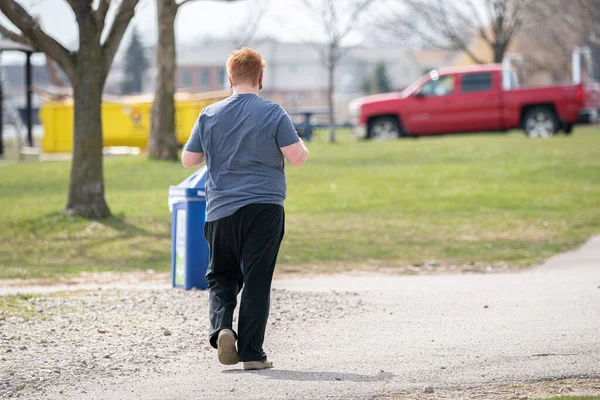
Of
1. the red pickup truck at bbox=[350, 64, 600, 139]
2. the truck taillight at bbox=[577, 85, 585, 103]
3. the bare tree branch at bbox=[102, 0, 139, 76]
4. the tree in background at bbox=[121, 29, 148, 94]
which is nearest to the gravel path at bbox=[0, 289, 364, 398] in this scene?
the bare tree branch at bbox=[102, 0, 139, 76]

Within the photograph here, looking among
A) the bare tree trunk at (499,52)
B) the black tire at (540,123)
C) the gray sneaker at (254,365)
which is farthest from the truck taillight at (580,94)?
the gray sneaker at (254,365)

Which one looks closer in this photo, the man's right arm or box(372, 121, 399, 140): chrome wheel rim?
the man's right arm

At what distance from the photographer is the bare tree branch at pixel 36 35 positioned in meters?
11.8

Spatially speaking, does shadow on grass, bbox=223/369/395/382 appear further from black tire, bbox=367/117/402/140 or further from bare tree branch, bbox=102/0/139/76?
black tire, bbox=367/117/402/140

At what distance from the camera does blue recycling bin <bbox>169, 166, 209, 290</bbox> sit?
8383 mm

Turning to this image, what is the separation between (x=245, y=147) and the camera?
5.34 meters

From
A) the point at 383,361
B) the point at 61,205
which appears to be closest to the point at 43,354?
the point at 383,361

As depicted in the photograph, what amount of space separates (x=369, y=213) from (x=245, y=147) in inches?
356

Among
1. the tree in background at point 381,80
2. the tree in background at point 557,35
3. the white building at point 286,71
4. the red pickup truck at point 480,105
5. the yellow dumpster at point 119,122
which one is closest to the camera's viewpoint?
the red pickup truck at point 480,105

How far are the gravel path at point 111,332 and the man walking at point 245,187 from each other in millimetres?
522

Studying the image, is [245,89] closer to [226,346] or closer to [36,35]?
[226,346]

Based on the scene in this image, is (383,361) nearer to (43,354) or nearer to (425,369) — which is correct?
(425,369)

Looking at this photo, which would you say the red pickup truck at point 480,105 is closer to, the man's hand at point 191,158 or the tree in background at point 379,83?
the man's hand at point 191,158

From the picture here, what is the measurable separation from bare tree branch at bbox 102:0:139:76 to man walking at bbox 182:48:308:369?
24.7 feet
